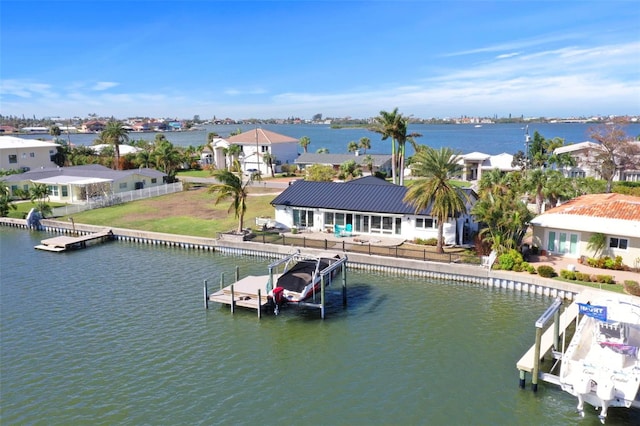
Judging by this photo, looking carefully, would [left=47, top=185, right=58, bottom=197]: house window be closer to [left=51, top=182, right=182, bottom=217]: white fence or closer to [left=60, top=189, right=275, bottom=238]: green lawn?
[left=51, top=182, right=182, bottom=217]: white fence

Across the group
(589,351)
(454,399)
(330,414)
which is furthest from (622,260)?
(330,414)

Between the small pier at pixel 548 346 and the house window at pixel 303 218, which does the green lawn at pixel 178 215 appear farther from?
the small pier at pixel 548 346

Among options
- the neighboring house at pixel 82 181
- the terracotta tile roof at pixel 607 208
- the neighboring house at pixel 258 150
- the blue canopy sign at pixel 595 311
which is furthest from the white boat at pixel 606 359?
the neighboring house at pixel 258 150

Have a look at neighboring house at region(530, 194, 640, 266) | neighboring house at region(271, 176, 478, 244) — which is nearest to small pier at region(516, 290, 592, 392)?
neighboring house at region(530, 194, 640, 266)

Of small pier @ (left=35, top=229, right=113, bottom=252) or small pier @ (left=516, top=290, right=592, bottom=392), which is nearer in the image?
small pier @ (left=516, top=290, right=592, bottom=392)

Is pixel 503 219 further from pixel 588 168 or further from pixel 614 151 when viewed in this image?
pixel 588 168

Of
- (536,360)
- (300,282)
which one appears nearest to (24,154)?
(300,282)

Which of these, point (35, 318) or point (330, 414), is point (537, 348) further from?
point (35, 318)
